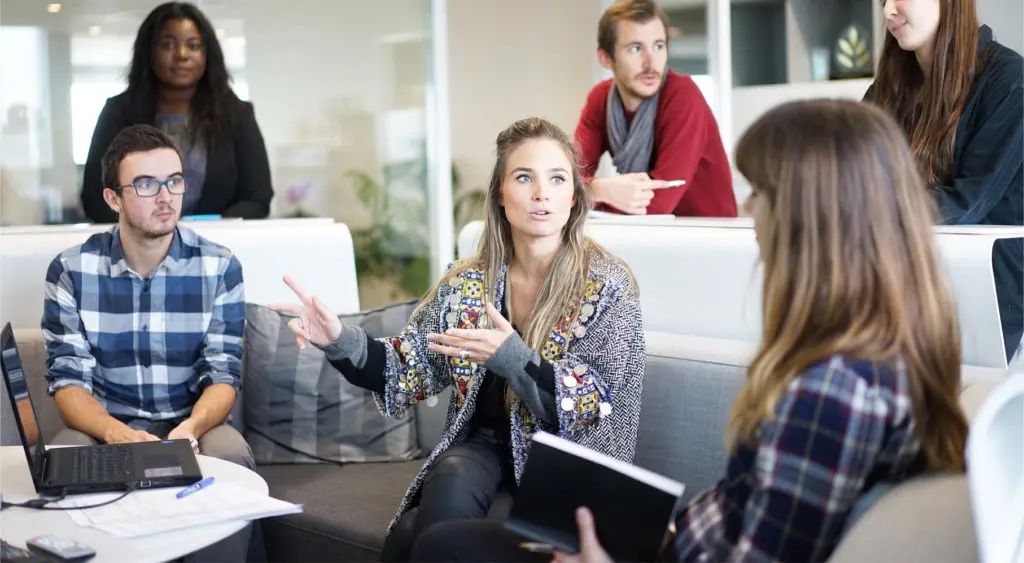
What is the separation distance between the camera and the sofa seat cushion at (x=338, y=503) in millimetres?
2617

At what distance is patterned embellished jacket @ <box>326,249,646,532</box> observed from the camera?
2.22 m

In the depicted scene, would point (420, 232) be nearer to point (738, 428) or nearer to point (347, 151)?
point (347, 151)

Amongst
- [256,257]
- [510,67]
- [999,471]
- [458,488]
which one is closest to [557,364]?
[458,488]

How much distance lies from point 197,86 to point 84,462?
237 centimetres

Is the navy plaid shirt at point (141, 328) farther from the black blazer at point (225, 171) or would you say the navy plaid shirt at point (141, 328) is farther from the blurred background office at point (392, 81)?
the blurred background office at point (392, 81)

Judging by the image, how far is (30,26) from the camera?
15.5ft

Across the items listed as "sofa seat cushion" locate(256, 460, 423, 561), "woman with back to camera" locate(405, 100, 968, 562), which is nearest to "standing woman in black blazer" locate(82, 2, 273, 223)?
"sofa seat cushion" locate(256, 460, 423, 561)

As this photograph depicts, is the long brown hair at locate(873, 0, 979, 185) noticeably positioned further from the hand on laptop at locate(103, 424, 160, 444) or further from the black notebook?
the hand on laptop at locate(103, 424, 160, 444)

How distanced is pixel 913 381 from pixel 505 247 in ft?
4.27

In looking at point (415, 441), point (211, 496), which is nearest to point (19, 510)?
point (211, 496)

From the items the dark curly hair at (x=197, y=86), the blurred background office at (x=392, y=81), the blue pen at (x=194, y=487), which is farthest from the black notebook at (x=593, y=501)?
the blurred background office at (x=392, y=81)

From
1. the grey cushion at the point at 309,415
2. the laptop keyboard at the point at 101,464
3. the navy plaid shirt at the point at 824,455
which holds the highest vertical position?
the navy plaid shirt at the point at 824,455

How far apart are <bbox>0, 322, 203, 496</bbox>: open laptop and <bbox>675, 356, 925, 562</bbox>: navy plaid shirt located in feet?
3.71

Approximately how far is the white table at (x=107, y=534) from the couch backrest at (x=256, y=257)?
125 centimetres
